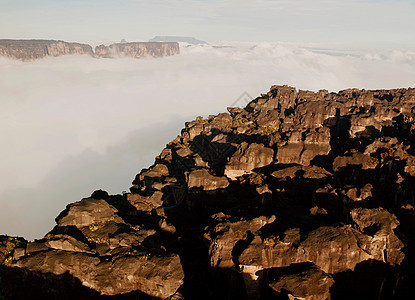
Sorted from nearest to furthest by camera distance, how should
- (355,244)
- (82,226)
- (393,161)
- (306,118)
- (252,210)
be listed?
(355,244), (82,226), (252,210), (393,161), (306,118)

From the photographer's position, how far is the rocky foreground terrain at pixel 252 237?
110 ft

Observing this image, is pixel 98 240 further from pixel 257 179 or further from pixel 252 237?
pixel 257 179

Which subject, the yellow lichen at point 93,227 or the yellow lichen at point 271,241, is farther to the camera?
the yellow lichen at point 93,227

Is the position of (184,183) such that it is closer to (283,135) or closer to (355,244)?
(283,135)

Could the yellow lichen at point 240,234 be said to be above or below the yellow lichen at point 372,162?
below

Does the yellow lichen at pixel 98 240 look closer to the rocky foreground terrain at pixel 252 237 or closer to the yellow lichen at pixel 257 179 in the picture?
the rocky foreground terrain at pixel 252 237

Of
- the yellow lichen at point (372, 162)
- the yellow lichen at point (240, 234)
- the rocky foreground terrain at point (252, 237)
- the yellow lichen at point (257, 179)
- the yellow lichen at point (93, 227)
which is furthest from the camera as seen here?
the yellow lichen at point (257, 179)

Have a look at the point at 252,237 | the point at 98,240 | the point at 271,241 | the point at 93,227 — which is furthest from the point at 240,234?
the point at 93,227

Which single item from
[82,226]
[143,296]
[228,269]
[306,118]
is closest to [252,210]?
[228,269]

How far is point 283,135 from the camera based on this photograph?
72.7 meters

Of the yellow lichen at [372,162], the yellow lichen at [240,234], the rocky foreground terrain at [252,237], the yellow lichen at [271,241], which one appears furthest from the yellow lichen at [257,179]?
the yellow lichen at [271,241]

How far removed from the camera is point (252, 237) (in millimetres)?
36250

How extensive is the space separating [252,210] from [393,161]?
2765 cm

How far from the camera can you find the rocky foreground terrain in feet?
110
